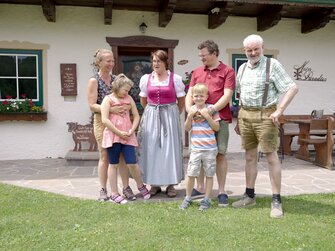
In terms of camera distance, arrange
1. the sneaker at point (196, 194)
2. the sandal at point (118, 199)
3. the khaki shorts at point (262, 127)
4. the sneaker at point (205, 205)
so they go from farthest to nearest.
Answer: the sneaker at point (196, 194), the sandal at point (118, 199), the sneaker at point (205, 205), the khaki shorts at point (262, 127)

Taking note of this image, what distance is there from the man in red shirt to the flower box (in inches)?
156

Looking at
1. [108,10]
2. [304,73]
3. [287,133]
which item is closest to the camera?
[108,10]

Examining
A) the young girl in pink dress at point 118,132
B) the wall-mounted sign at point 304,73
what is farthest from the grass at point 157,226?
the wall-mounted sign at point 304,73

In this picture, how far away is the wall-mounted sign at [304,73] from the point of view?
27.0 ft

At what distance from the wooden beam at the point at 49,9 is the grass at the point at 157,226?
3597 millimetres

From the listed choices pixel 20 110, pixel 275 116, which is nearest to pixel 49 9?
pixel 20 110

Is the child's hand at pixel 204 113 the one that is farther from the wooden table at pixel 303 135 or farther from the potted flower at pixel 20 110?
the potted flower at pixel 20 110

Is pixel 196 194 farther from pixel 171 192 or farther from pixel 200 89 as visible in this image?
pixel 200 89

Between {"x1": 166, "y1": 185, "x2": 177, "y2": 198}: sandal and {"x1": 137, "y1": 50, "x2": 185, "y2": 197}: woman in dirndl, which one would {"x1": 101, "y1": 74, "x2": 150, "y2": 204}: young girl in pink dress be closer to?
{"x1": 137, "y1": 50, "x2": 185, "y2": 197}: woman in dirndl

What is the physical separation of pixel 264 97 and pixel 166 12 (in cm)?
381

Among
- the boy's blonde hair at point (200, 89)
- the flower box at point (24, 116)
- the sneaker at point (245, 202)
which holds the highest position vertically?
the boy's blonde hair at point (200, 89)

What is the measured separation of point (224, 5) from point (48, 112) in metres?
3.81

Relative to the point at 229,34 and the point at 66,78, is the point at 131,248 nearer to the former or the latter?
the point at 66,78

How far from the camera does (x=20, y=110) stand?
23.1 ft
